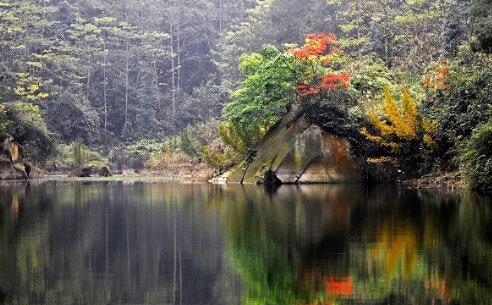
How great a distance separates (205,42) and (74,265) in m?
60.0

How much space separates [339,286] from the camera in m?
7.18

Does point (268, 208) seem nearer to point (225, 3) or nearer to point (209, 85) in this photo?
point (209, 85)

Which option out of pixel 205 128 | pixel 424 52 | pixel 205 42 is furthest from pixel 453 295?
pixel 205 42

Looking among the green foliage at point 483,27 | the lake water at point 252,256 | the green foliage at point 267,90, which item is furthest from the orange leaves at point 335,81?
the lake water at point 252,256

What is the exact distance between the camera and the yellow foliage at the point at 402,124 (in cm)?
2545

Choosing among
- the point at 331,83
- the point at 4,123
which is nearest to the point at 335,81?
the point at 331,83

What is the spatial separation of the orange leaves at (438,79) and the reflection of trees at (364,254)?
11.9 meters

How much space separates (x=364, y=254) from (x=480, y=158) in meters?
12.7

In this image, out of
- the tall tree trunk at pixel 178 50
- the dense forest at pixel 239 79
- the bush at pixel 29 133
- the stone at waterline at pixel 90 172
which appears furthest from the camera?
the tall tree trunk at pixel 178 50

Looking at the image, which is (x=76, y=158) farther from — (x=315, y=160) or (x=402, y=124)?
(x=402, y=124)

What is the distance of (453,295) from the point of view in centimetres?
660

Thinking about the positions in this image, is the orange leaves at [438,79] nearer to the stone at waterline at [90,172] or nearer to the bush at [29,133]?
the stone at waterline at [90,172]

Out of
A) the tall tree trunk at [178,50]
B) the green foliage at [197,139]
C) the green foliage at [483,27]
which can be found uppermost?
the tall tree trunk at [178,50]

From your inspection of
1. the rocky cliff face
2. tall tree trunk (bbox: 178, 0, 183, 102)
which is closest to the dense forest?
tall tree trunk (bbox: 178, 0, 183, 102)
